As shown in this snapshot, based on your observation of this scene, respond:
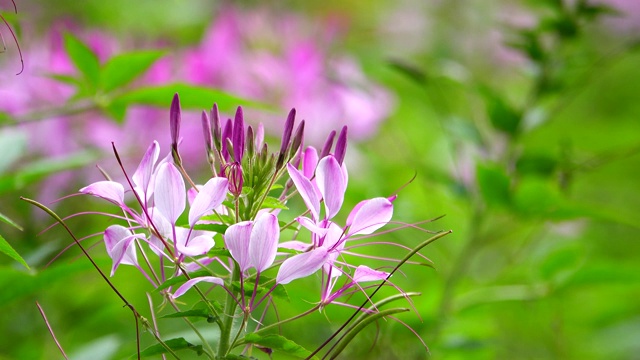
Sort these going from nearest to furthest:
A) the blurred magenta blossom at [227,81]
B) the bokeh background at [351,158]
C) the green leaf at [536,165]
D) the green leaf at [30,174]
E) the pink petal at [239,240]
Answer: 1. the pink petal at [239,240]
2. the green leaf at [30,174]
3. the bokeh background at [351,158]
4. the green leaf at [536,165]
5. the blurred magenta blossom at [227,81]

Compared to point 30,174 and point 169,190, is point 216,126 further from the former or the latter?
point 30,174

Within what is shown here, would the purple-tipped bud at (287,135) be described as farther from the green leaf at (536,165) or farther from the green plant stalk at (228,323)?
the green leaf at (536,165)

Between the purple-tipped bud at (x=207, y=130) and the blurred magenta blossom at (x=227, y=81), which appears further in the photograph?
the blurred magenta blossom at (x=227, y=81)

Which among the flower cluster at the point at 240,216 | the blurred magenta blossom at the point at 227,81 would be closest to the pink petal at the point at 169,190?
the flower cluster at the point at 240,216

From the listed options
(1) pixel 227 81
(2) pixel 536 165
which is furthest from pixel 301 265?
(1) pixel 227 81

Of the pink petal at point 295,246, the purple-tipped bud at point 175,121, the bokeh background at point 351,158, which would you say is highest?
the purple-tipped bud at point 175,121

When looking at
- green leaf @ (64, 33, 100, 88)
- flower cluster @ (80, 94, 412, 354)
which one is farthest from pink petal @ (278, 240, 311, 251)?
green leaf @ (64, 33, 100, 88)

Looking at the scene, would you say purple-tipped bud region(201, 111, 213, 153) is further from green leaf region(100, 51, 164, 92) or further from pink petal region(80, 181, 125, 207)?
green leaf region(100, 51, 164, 92)
